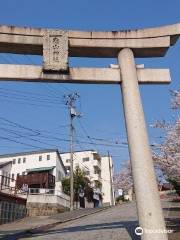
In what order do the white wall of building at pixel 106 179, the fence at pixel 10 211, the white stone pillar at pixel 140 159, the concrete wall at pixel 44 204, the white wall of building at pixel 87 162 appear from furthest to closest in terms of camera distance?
the white wall of building at pixel 106 179
the white wall of building at pixel 87 162
the concrete wall at pixel 44 204
the fence at pixel 10 211
the white stone pillar at pixel 140 159

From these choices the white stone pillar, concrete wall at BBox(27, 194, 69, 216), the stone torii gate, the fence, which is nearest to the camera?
the white stone pillar

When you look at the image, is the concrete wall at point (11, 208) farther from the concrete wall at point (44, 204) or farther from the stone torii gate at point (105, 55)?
the stone torii gate at point (105, 55)

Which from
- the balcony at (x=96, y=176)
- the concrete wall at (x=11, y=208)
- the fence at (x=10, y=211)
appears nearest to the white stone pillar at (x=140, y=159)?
the concrete wall at (x=11, y=208)

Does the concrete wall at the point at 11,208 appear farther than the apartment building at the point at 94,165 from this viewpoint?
No

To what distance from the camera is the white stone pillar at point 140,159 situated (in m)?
9.39

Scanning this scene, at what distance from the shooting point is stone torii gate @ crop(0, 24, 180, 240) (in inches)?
409

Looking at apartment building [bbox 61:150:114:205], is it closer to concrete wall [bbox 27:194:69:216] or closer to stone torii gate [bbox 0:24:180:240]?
concrete wall [bbox 27:194:69:216]

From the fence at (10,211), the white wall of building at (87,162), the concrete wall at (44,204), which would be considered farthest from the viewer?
the white wall of building at (87,162)

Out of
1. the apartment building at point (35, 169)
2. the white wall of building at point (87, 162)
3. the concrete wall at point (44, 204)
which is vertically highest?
the white wall of building at point (87, 162)

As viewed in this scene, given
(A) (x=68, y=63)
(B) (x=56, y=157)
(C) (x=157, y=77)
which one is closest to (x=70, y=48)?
(A) (x=68, y=63)

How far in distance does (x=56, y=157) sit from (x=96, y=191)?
13057 millimetres

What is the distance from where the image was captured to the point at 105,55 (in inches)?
465

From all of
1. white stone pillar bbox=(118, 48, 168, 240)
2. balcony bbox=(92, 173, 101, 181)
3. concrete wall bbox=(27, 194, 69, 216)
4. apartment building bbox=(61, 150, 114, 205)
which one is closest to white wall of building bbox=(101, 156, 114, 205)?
apartment building bbox=(61, 150, 114, 205)

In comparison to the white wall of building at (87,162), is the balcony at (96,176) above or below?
below
